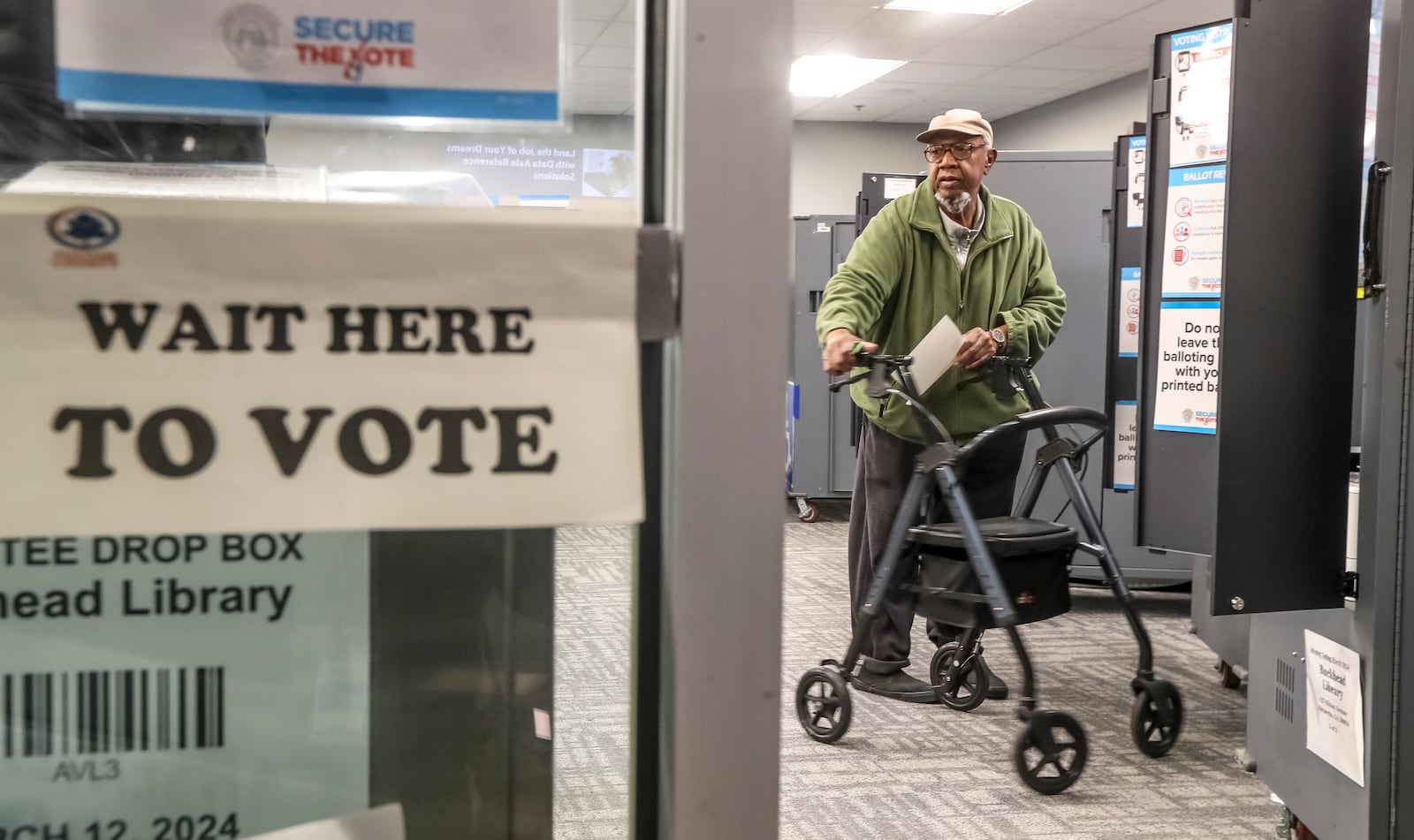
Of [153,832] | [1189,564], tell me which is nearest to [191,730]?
[153,832]

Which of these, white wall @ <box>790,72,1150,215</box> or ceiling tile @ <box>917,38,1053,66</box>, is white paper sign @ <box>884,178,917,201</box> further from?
→ white wall @ <box>790,72,1150,215</box>

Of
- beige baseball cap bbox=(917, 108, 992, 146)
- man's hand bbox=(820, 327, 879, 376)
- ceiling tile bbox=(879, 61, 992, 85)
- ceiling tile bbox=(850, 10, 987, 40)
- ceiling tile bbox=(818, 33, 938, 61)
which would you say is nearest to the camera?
man's hand bbox=(820, 327, 879, 376)

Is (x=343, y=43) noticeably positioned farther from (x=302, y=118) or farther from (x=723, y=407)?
(x=723, y=407)

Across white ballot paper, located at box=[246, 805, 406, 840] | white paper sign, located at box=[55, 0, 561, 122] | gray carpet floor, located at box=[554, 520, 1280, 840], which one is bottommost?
gray carpet floor, located at box=[554, 520, 1280, 840]

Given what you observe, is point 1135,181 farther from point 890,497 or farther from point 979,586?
point 979,586

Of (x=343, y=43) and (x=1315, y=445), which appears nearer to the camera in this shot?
(x=343, y=43)

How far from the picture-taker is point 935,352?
2.78m

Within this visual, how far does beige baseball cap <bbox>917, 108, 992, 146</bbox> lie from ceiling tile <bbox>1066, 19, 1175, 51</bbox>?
4.83m

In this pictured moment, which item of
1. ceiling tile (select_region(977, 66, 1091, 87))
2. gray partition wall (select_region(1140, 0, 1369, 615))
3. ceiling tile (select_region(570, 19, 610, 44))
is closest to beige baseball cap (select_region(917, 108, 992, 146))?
gray partition wall (select_region(1140, 0, 1369, 615))

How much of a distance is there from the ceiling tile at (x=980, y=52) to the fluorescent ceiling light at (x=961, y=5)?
710mm

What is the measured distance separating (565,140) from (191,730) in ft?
0.96

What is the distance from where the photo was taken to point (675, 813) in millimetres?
443

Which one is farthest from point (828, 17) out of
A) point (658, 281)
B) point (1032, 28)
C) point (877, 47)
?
point (658, 281)

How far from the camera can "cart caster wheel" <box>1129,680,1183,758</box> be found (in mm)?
2723
